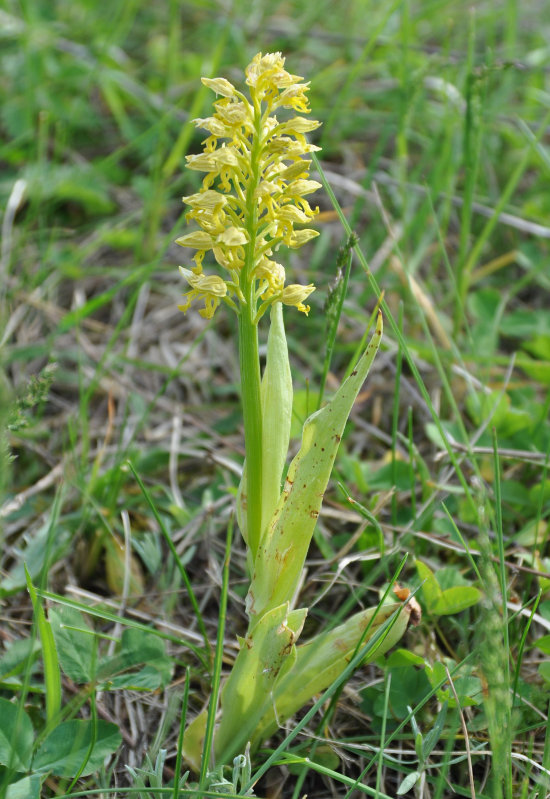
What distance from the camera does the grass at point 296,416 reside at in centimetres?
182

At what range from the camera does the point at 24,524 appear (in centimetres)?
254

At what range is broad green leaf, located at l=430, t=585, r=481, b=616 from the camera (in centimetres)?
197

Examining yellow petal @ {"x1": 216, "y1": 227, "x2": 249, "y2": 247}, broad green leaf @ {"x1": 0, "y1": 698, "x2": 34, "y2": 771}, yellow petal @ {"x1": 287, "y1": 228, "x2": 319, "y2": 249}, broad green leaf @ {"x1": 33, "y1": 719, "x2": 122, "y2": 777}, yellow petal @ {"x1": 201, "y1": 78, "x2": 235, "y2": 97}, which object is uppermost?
yellow petal @ {"x1": 201, "y1": 78, "x2": 235, "y2": 97}

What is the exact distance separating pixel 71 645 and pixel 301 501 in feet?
2.42

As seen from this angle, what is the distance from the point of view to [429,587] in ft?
6.59

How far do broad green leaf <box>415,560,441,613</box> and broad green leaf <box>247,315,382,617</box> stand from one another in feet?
1.30

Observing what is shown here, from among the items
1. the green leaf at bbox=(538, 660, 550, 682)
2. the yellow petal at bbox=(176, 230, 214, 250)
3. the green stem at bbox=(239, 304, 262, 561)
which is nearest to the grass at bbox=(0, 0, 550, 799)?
the green leaf at bbox=(538, 660, 550, 682)

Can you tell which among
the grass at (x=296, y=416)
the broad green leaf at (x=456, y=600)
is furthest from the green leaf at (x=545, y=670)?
the broad green leaf at (x=456, y=600)

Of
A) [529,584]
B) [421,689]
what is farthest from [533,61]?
[421,689]

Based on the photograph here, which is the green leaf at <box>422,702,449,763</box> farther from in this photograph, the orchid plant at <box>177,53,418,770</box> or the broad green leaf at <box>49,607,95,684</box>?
the broad green leaf at <box>49,607,95,684</box>

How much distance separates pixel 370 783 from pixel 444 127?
111 inches

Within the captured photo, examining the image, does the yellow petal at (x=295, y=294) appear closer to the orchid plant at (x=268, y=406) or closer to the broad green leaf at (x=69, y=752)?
the orchid plant at (x=268, y=406)

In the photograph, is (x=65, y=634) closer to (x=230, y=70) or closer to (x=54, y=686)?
(x=54, y=686)

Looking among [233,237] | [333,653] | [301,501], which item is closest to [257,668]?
[333,653]
